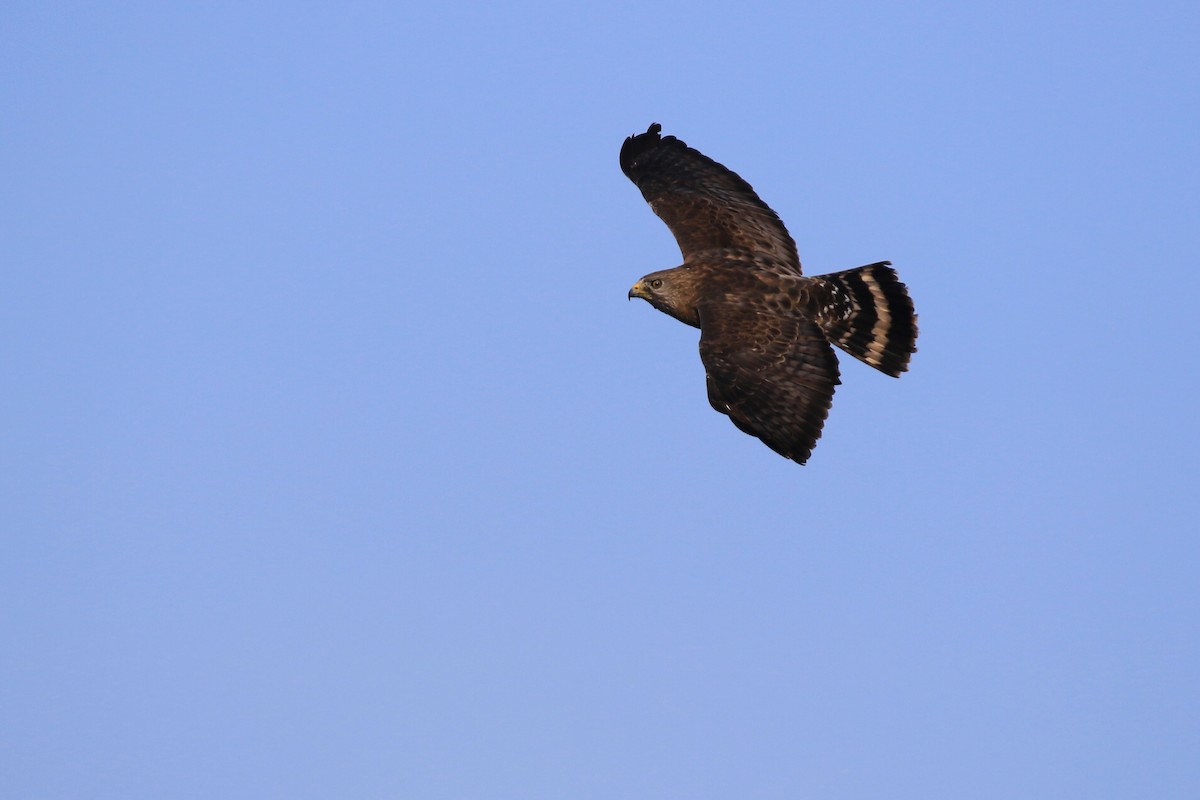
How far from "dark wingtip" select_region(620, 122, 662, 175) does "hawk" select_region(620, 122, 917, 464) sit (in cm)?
1

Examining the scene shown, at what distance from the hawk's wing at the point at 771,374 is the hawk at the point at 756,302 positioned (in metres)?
0.01

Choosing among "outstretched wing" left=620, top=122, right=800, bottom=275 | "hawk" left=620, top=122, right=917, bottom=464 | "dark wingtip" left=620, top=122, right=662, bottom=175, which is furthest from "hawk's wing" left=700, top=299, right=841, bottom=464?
"dark wingtip" left=620, top=122, right=662, bottom=175

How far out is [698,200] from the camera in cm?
2148

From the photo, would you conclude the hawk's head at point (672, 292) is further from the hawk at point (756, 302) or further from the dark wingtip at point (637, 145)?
the dark wingtip at point (637, 145)

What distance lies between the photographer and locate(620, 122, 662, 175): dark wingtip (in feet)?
74.4

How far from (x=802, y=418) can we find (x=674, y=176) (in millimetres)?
5649

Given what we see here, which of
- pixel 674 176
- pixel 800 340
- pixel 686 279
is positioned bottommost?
pixel 800 340

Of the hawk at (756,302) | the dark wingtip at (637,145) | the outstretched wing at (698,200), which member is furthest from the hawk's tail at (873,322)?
the dark wingtip at (637,145)

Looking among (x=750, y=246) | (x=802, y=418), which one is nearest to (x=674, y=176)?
(x=750, y=246)

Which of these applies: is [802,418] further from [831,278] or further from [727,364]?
[831,278]

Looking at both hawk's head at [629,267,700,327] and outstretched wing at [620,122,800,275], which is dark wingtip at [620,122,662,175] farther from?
hawk's head at [629,267,700,327]

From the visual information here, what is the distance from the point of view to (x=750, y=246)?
20.6m

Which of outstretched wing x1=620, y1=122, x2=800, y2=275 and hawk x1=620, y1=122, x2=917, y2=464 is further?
outstretched wing x1=620, y1=122, x2=800, y2=275

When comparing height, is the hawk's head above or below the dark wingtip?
below
